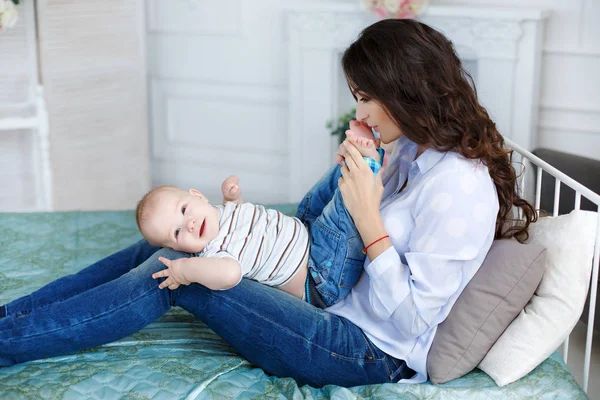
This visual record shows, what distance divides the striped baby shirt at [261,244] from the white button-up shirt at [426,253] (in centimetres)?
19

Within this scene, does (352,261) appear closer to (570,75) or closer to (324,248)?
(324,248)

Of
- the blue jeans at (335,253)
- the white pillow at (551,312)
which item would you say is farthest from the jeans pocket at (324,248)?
the white pillow at (551,312)

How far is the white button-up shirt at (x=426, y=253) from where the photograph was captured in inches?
60.5

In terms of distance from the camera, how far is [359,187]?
1.64 meters

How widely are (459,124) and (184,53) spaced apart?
269 cm

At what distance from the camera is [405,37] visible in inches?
62.6

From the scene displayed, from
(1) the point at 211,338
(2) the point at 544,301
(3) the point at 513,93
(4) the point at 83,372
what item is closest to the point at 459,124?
(2) the point at 544,301

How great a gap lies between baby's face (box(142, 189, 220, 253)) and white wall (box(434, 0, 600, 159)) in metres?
2.10

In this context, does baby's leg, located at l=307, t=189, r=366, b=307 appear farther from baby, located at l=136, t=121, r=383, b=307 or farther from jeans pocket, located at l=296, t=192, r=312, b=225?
jeans pocket, located at l=296, t=192, r=312, b=225

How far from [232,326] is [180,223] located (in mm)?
258

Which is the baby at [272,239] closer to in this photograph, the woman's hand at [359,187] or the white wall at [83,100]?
the woman's hand at [359,187]

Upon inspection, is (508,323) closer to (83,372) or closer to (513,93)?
(83,372)

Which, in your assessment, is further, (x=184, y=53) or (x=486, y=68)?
(x=184, y=53)

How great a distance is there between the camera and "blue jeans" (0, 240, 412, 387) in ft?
5.30
